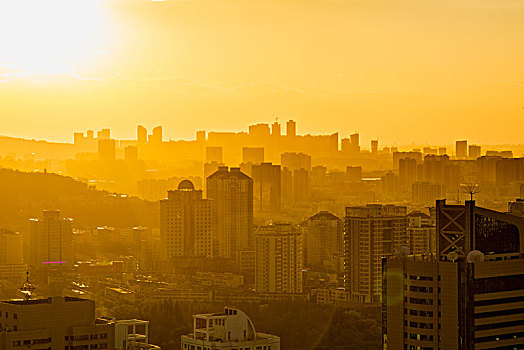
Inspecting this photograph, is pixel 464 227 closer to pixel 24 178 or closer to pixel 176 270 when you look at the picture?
pixel 176 270

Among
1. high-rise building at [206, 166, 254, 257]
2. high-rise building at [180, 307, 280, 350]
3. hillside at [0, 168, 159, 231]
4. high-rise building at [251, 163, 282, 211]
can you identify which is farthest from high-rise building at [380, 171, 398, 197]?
high-rise building at [180, 307, 280, 350]

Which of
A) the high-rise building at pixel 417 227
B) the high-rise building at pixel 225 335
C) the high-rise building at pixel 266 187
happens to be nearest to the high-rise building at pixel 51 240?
the high-rise building at pixel 266 187

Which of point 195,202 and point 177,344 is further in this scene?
point 195,202

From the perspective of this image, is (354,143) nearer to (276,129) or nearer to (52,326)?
(276,129)

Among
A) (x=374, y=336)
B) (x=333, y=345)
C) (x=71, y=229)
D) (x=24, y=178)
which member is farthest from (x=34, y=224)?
(x=374, y=336)

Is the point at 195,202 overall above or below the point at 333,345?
above

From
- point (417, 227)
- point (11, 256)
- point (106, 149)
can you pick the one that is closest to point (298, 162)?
point (106, 149)
